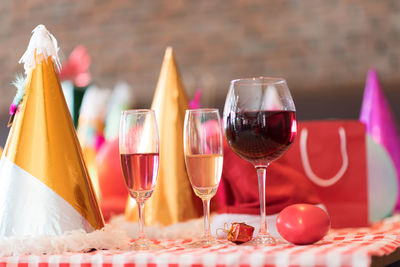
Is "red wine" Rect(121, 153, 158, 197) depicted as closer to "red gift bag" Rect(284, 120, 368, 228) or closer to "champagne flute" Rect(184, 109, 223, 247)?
"champagne flute" Rect(184, 109, 223, 247)

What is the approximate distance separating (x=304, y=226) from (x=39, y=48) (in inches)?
21.2

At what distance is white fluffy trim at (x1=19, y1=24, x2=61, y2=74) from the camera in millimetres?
912

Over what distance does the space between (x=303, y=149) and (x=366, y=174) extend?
0.52 feet

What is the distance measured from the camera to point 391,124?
1650 mm

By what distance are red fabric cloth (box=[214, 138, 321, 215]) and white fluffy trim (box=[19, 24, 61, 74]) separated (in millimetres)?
406

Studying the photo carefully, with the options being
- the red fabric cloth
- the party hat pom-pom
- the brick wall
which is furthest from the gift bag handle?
the brick wall

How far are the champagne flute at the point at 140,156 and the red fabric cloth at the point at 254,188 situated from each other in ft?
0.91

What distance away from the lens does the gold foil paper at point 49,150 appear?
2.77ft

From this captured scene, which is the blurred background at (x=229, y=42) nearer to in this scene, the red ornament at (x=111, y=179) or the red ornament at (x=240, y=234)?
the red ornament at (x=111, y=179)

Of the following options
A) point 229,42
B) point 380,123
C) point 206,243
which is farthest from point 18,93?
point 229,42

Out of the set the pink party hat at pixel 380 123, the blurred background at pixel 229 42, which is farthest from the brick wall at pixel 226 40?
the pink party hat at pixel 380 123

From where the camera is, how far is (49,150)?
34.1 inches

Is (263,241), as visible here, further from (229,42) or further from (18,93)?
(229,42)

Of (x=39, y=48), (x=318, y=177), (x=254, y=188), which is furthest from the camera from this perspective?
(x=318, y=177)
